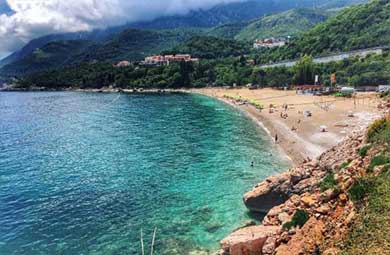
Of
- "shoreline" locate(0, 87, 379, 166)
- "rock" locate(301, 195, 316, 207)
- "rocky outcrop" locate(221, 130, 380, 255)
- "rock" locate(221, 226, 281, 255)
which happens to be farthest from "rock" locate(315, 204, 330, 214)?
"shoreline" locate(0, 87, 379, 166)

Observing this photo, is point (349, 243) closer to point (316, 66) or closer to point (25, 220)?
point (25, 220)

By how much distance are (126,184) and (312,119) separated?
1740 inches

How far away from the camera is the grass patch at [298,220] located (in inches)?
723

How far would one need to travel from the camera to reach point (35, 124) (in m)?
82.3

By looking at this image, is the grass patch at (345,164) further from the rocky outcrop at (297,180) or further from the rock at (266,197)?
the rock at (266,197)

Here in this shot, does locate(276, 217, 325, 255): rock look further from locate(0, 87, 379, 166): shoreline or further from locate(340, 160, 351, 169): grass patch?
locate(0, 87, 379, 166): shoreline

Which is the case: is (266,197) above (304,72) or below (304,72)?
below

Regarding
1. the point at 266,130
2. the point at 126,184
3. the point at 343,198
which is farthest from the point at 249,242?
the point at 266,130

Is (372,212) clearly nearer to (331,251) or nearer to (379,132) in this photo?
(331,251)

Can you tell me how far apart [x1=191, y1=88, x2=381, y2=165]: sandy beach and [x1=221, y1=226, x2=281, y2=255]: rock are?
25207mm

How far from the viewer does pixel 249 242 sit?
19328 millimetres

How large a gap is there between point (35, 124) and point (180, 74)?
97828 mm

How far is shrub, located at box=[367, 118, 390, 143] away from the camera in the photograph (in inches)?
900

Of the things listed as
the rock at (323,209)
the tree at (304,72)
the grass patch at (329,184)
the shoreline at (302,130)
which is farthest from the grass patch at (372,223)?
the tree at (304,72)
